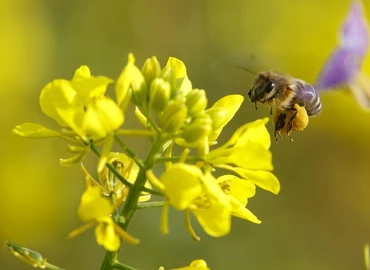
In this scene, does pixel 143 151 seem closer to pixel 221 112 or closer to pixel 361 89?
pixel 361 89

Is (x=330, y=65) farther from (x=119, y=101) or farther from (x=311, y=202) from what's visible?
(x=311, y=202)

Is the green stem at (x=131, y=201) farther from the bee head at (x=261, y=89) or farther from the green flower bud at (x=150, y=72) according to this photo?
the bee head at (x=261, y=89)

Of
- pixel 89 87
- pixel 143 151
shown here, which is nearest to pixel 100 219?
pixel 89 87

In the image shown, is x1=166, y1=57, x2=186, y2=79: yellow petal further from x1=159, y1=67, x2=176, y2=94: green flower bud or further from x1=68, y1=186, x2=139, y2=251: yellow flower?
x1=68, y1=186, x2=139, y2=251: yellow flower

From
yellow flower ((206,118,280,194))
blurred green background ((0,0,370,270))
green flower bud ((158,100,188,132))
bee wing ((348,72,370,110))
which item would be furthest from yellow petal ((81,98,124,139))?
blurred green background ((0,0,370,270))

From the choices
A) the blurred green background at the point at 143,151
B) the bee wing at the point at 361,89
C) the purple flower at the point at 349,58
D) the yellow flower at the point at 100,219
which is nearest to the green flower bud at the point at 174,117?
the yellow flower at the point at 100,219
